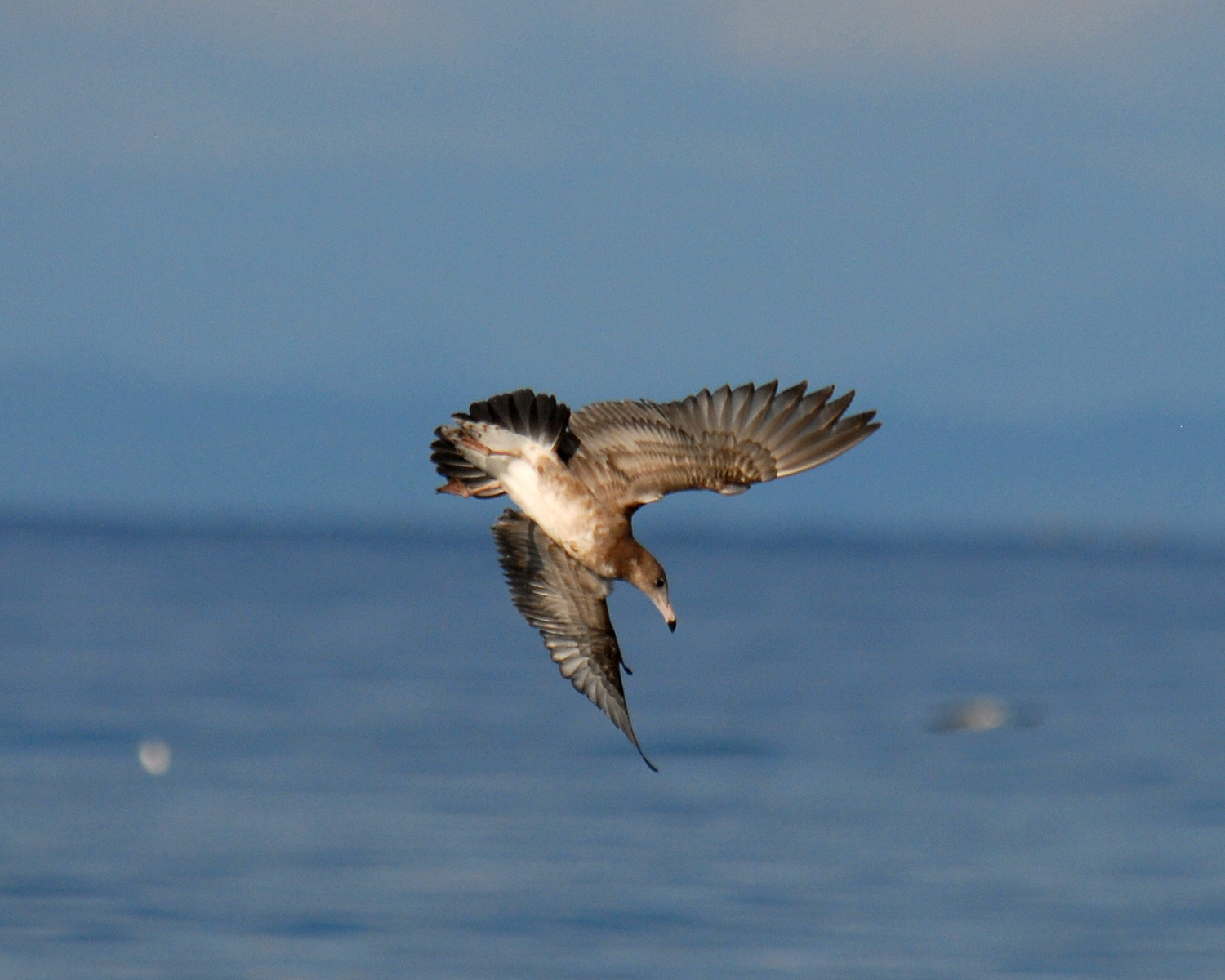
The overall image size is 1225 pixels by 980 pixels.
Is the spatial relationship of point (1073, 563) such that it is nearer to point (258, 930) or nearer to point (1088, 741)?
point (1088, 741)

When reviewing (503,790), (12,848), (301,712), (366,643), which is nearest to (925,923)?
(503,790)

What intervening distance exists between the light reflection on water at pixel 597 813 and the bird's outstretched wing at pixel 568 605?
23.5 feet

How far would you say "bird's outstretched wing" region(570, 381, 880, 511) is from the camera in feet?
37.6

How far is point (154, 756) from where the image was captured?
28547 mm

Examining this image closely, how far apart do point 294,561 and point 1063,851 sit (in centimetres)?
9845

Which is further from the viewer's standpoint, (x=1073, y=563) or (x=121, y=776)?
(x=1073, y=563)

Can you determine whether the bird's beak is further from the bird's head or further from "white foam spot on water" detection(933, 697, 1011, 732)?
"white foam spot on water" detection(933, 697, 1011, 732)

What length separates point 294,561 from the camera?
120m

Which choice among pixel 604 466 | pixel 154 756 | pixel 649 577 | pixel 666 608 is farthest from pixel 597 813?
pixel 604 466

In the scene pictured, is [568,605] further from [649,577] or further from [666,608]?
[649,577]

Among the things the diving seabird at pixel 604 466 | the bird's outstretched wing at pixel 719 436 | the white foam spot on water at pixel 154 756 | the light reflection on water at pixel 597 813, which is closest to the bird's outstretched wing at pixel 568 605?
the diving seabird at pixel 604 466

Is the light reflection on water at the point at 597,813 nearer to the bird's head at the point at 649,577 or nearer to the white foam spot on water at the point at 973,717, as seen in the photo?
the white foam spot on water at the point at 973,717

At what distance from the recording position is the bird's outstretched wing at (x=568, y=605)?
11961 millimetres

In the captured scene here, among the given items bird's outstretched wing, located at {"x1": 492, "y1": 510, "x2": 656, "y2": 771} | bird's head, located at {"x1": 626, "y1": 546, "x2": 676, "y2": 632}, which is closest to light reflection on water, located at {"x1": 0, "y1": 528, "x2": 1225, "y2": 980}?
bird's outstretched wing, located at {"x1": 492, "y1": 510, "x2": 656, "y2": 771}
